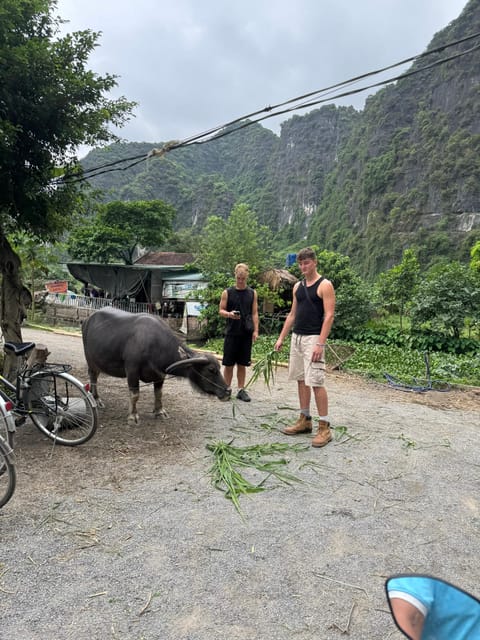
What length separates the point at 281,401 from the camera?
5.89 m

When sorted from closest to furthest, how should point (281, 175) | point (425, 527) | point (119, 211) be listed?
point (425, 527) < point (119, 211) < point (281, 175)

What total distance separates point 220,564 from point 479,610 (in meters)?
1.59

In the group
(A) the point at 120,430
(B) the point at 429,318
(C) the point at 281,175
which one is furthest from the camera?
(C) the point at 281,175

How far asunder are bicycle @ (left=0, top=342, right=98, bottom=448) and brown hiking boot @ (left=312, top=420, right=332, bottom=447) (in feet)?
6.81

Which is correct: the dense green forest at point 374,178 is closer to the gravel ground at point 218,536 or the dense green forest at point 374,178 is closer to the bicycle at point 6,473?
the gravel ground at point 218,536

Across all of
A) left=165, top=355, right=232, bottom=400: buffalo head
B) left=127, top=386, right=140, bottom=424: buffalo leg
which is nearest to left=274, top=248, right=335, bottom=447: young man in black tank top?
left=165, top=355, right=232, bottom=400: buffalo head

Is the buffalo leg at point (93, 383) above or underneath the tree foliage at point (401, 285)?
underneath

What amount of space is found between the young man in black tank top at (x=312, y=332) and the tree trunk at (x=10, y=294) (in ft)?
13.0

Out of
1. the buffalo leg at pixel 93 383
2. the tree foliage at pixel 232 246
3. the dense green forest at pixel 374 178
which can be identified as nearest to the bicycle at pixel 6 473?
the buffalo leg at pixel 93 383

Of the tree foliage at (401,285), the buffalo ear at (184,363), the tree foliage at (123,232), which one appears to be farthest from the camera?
the tree foliage at (123,232)

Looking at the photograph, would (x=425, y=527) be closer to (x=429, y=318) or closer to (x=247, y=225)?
(x=429, y=318)

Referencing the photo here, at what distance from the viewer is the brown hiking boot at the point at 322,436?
404 cm

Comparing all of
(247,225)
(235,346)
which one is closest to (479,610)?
(235,346)

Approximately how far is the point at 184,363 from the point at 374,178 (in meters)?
79.8
